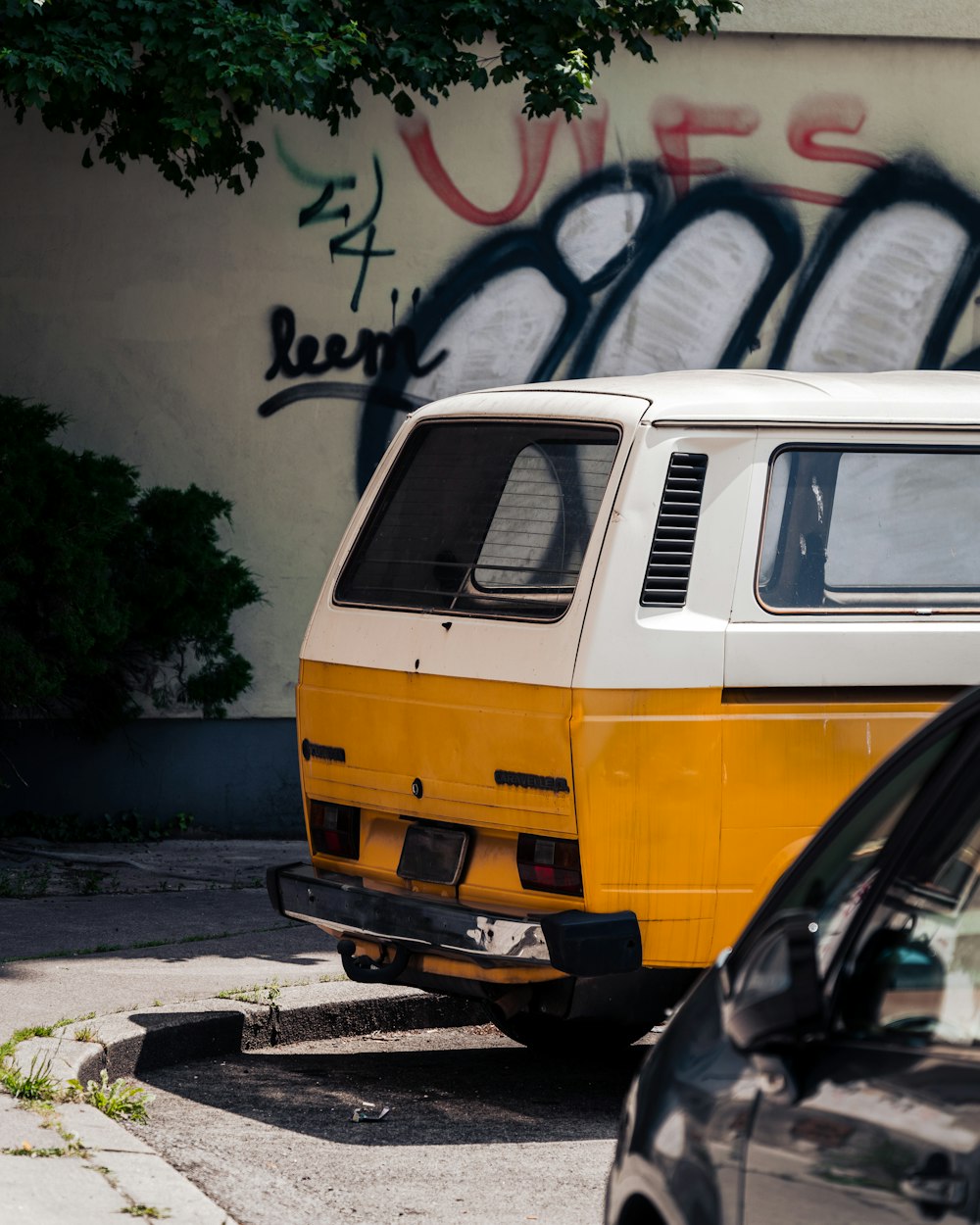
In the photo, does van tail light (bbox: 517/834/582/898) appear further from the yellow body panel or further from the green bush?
the green bush

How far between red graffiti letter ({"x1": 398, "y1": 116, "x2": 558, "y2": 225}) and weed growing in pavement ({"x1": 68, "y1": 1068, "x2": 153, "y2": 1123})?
638 centimetres

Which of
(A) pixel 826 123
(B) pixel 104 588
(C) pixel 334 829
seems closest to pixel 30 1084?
(C) pixel 334 829

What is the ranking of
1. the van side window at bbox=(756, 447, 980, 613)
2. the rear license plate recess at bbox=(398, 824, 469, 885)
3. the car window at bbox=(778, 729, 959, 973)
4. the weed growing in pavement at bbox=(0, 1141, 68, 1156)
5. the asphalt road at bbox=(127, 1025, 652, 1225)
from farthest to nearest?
1. the rear license plate recess at bbox=(398, 824, 469, 885)
2. the van side window at bbox=(756, 447, 980, 613)
3. the asphalt road at bbox=(127, 1025, 652, 1225)
4. the weed growing in pavement at bbox=(0, 1141, 68, 1156)
5. the car window at bbox=(778, 729, 959, 973)

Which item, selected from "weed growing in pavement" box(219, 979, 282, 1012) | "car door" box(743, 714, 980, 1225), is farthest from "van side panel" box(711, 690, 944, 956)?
"car door" box(743, 714, 980, 1225)

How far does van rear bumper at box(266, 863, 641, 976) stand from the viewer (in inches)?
195

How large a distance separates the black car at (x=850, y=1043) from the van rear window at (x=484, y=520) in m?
2.49

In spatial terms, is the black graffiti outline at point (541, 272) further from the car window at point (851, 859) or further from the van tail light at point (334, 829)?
the car window at point (851, 859)

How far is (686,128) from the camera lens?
10703 millimetres

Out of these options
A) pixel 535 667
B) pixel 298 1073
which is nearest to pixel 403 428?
pixel 535 667

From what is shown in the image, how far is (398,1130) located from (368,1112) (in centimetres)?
18

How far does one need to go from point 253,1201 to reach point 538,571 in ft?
6.47

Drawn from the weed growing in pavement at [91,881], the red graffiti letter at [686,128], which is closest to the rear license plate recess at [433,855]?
the weed growing in pavement at [91,881]

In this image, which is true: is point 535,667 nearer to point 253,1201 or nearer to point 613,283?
point 253,1201

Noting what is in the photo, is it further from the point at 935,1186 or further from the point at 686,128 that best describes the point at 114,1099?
the point at 686,128
